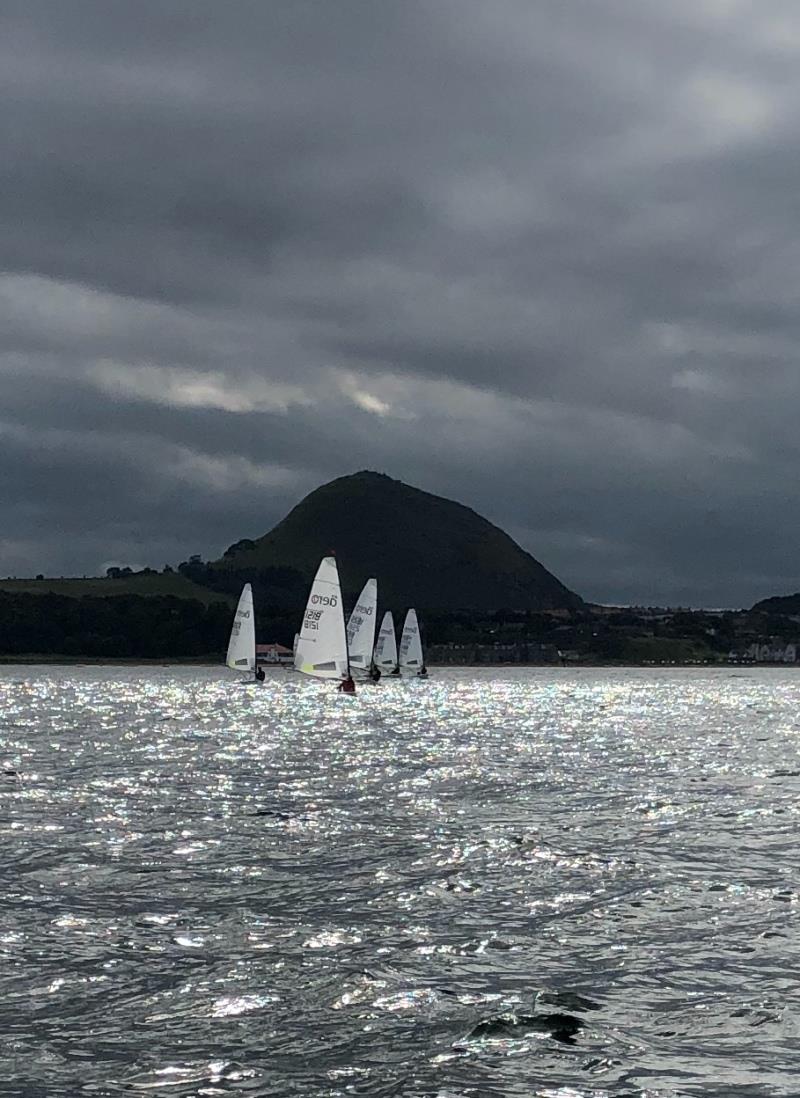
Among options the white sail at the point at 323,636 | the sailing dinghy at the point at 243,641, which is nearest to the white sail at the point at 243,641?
the sailing dinghy at the point at 243,641

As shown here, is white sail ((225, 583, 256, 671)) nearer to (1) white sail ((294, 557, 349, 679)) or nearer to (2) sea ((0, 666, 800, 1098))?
(1) white sail ((294, 557, 349, 679))

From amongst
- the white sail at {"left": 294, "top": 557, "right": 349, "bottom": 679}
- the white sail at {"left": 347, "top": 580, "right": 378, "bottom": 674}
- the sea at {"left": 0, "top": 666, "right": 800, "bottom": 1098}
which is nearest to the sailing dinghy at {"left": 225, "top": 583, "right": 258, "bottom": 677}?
the white sail at {"left": 347, "top": 580, "right": 378, "bottom": 674}

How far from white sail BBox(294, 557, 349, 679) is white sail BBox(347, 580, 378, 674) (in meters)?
42.7

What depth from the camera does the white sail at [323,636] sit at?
129875mm

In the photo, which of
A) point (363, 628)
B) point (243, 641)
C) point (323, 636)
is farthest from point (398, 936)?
point (243, 641)

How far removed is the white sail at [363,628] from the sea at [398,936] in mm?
109470

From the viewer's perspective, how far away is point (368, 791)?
2482 inches

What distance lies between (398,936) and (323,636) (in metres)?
103

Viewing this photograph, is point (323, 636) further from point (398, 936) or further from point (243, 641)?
point (398, 936)

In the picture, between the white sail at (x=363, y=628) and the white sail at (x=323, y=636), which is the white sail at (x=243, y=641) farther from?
the white sail at (x=323, y=636)

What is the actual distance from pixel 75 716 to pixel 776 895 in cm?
11013

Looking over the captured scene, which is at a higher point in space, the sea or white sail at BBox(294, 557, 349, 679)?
white sail at BBox(294, 557, 349, 679)

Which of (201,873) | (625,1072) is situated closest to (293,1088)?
(625,1072)

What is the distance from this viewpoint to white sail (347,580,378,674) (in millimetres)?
179875
